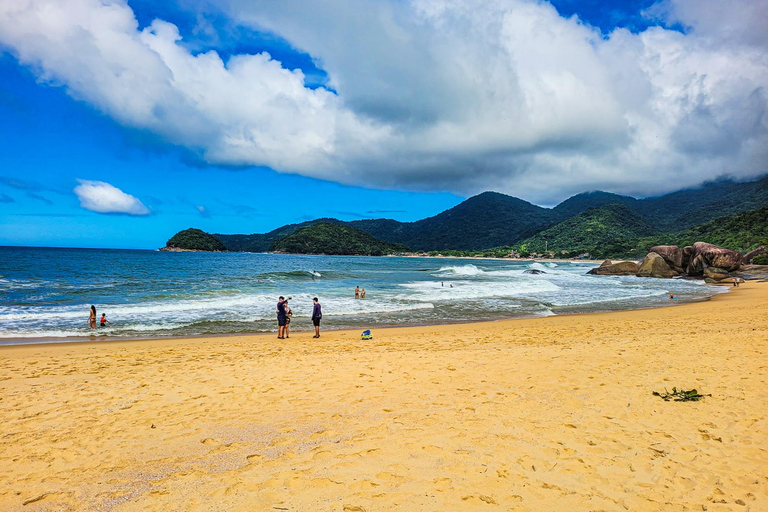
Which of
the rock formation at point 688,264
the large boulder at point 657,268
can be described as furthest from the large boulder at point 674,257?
the large boulder at point 657,268

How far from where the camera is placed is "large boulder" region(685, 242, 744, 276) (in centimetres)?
4644

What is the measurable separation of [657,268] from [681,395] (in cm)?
5413

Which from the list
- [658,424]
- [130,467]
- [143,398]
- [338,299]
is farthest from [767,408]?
[338,299]

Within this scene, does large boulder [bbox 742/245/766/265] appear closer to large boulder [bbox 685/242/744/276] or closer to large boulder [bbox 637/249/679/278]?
large boulder [bbox 685/242/744/276]

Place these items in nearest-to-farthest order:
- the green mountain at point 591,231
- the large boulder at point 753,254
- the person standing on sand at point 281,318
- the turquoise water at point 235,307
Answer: the person standing on sand at point 281,318, the turquoise water at point 235,307, the large boulder at point 753,254, the green mountain at point 591,231

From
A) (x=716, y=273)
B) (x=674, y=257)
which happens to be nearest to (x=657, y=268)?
(x=674, y=257)

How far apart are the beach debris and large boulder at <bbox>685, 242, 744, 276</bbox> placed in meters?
52.8

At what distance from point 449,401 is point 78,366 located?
33.6 feet

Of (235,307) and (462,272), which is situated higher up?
(462,272)

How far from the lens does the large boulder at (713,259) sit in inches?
1828

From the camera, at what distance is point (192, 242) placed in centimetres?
18238

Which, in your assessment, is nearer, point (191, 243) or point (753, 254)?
point (753, 254)

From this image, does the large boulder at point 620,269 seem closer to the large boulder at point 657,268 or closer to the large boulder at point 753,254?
the large boulder at point 657,268

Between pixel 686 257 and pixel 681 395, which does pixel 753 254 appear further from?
pixel 681 395
